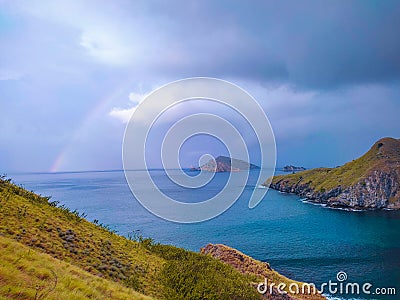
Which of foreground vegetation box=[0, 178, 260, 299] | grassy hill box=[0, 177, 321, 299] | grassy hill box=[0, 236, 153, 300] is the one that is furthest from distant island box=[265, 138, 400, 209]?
grassy hill box=[0, 236, 153, 300]

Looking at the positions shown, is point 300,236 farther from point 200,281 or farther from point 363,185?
point 363,185

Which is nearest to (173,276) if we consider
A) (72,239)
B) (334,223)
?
(72,239)

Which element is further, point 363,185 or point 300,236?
point 363,185

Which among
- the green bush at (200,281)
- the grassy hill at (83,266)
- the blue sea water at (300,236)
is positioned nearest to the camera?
the grassy hill at (83,266)

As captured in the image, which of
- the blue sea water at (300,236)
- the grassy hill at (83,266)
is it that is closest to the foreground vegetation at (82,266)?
the grassy hill at (83,266)

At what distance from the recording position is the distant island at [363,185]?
465ft

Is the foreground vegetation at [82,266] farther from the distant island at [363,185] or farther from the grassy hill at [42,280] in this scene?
the distant island at [363,185]

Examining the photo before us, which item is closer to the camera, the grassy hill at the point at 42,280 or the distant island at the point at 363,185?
the grassy hill at the point at 42,280

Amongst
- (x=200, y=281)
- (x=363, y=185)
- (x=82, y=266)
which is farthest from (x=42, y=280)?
(x=363, y=185)

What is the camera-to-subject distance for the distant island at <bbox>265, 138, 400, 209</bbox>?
142 metres

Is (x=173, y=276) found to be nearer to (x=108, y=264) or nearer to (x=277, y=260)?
(x=108, y=264)

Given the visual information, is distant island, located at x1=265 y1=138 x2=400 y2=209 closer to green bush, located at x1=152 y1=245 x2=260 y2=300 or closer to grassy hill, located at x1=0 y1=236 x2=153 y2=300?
green bush, located at x1=152 y1=245 x2=260 y2=300

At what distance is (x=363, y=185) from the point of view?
150125 mm

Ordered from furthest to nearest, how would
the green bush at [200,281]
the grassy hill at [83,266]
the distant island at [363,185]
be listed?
1. the distant island at [363,185]
2. the green bush at [200,281]
3. the grassy hill at [83,266]
